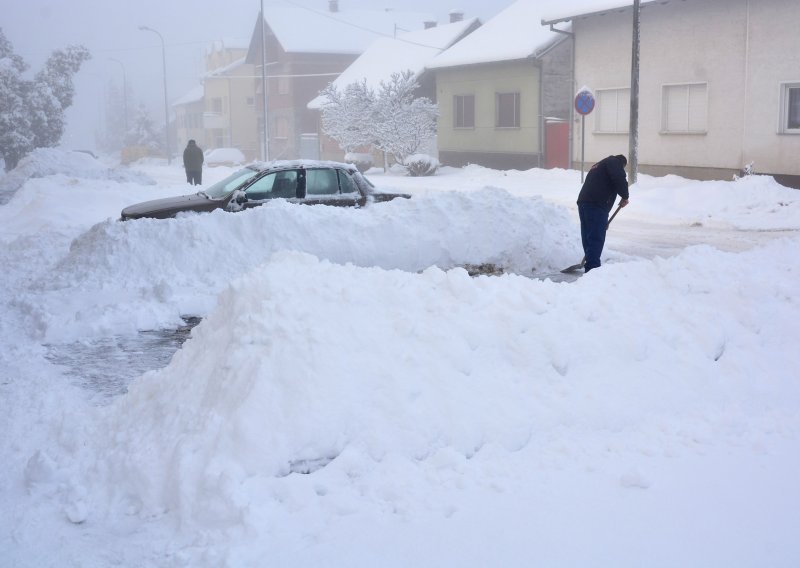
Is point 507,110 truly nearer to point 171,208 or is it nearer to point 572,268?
point 572,268

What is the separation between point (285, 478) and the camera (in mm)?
4602

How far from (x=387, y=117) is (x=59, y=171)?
40.0 feet

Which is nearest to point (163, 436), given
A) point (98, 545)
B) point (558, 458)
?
point (98, 545)

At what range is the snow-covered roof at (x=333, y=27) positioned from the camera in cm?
5388

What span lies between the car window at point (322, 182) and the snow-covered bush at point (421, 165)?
2071 cm

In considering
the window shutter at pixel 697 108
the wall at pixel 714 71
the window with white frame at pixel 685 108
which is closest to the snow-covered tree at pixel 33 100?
the wall at pixel 714 71

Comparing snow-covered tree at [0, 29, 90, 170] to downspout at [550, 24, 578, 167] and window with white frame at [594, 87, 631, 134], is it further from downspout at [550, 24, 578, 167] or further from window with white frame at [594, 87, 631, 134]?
window with white frame at [594, 87, 631, 134]

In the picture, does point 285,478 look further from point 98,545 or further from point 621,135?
point 621,135

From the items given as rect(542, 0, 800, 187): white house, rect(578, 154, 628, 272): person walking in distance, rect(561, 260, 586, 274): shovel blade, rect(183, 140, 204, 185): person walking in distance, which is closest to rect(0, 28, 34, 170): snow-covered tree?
rect(183, 140, 204, 185): person walking in distance

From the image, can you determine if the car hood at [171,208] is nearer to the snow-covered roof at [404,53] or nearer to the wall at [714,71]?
the wall at [714,71]

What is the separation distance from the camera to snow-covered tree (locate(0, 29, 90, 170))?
40234 mm

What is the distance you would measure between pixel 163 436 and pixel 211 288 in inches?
207

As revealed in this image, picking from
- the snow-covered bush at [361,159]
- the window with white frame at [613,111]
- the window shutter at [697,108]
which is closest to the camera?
the window shutter at [697,108]

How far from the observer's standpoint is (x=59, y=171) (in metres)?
29.7
